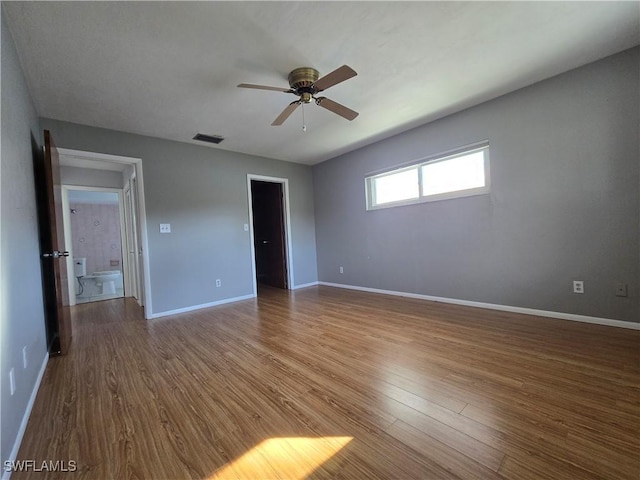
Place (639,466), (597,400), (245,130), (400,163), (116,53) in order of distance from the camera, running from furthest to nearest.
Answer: (400,163), (245,130), (116,53), (597,400), (639,466)

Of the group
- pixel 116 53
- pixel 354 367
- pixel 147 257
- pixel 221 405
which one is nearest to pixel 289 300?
pixel 147 257

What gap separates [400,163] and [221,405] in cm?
366

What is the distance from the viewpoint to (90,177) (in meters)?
4.56

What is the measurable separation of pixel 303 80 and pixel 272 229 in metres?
3.58

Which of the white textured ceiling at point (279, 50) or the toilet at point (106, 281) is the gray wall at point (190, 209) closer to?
the white textured ceiling at point (279, 50)

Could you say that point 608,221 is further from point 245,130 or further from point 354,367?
point 245,130

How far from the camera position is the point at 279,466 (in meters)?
1.15

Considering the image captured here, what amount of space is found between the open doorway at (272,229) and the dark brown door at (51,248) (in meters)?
2.51

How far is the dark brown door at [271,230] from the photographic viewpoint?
205 inches

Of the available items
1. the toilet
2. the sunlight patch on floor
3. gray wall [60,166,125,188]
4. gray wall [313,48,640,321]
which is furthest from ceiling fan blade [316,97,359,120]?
the toilet

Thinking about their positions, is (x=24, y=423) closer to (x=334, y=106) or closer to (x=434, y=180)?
(x=334, y=106)

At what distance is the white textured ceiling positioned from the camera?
169 cm

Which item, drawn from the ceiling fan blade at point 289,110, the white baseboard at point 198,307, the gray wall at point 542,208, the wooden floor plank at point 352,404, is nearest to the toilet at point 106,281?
the white baseboard at point 198,307

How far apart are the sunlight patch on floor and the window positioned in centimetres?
313
